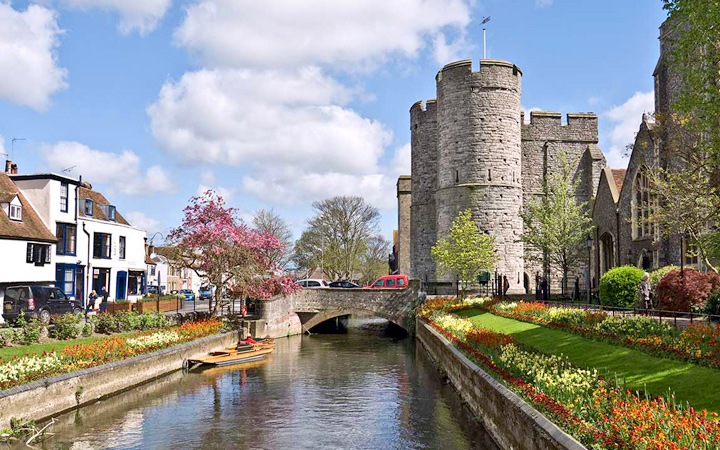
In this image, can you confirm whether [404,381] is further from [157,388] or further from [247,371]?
[157,388]

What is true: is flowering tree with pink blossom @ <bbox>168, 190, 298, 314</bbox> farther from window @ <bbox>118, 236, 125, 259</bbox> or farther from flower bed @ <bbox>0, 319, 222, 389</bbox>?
window @ <bbox>118, 236, 125, 259</bbox>

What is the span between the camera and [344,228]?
74875mm

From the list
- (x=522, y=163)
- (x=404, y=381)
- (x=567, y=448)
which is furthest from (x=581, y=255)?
(x=567, y=448)

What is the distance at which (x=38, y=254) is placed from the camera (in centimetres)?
3366

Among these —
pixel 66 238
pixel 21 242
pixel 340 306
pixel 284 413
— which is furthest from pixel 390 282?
pixel 284 413

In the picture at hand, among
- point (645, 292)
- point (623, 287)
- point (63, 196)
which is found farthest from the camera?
point (63, 196)

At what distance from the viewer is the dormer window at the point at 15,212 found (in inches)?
1307

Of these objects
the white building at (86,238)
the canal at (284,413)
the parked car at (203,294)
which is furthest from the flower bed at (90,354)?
the white building at (86,238)

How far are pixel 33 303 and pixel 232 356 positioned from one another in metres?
9.22

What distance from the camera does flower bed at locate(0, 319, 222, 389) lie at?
16.0 m

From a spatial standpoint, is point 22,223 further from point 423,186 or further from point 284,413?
point 423,186

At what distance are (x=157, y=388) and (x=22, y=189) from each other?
21200mm

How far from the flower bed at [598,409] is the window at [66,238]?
97.2ft

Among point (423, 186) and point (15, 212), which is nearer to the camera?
point (15, 212)
